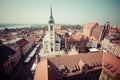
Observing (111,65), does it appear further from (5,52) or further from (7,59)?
(5,52)

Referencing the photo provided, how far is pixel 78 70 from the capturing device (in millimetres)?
11578

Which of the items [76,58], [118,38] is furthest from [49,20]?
[118,38]

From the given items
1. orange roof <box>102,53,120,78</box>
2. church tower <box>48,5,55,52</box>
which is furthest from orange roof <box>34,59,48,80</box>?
church tower <box>48,5,55,52</box>

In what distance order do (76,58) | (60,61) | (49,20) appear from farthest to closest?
1. (49,20)
2. (76,58)
3. (60,61)

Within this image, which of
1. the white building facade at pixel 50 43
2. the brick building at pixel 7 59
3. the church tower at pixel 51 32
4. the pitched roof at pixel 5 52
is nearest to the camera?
the brick building at pixel 7 59

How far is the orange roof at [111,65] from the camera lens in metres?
10.8

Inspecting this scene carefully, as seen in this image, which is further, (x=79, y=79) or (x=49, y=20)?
(x=49, y=20)

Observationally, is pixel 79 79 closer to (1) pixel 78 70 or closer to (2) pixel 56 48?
(1) pixel 78 70

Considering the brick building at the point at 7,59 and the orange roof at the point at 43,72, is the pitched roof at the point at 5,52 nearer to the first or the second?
the brick building at the point at 7,59

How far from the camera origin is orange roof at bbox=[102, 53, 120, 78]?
10.8 m

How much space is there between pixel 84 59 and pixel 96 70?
7.29ft

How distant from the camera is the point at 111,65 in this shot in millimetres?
11570

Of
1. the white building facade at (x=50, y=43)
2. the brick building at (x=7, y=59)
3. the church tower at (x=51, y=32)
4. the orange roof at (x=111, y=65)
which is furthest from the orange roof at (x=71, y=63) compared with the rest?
the church tower at (x=51, y=32)

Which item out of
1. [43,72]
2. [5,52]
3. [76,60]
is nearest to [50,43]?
[5,52]
